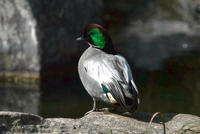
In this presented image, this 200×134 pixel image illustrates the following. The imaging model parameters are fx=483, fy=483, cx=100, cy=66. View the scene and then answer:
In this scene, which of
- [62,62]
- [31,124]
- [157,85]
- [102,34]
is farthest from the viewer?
[62,62]

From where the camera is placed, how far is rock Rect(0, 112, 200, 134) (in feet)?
10.2

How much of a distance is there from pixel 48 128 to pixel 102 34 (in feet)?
3.85

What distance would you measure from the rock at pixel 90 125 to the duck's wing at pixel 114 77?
162 millimetres

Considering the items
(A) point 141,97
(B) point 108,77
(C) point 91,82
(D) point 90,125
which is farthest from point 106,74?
(A) point 141,97

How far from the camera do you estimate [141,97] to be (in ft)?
19.6

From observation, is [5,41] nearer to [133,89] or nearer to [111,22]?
[111,22]

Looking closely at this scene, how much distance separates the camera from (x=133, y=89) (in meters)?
3.54

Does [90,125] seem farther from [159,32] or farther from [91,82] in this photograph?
[159,32]

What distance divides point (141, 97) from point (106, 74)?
7.90 ft

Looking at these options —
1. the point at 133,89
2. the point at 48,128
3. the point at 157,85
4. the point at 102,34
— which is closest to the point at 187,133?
the point at 133,89

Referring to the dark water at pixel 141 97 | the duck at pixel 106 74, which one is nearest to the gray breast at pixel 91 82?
the duck at pixel 106 74

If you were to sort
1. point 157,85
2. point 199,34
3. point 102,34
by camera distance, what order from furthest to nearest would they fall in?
point 199,34
point 157,85
point 102,34

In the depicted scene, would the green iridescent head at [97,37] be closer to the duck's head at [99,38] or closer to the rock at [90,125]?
the duck's head at [99,38]

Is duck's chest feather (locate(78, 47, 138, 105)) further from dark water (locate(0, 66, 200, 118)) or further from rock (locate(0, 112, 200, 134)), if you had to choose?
dark water (locate(0, 66, 200, 118))
